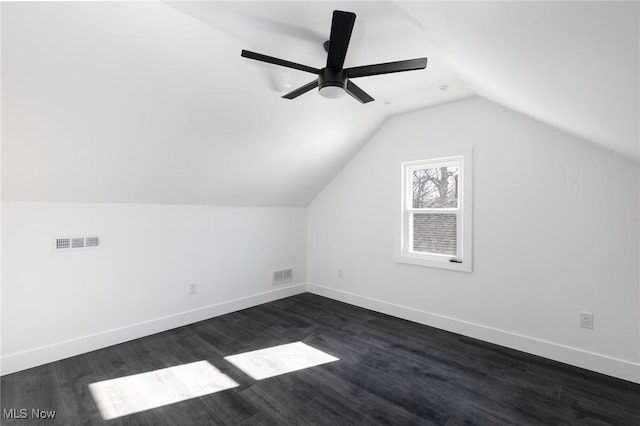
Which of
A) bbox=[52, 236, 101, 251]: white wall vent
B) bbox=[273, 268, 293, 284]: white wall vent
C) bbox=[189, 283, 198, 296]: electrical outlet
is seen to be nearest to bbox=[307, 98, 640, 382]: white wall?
bbox=[273, 268, 293, 284]: white wall vent

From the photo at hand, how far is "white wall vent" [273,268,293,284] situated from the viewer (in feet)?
14.6

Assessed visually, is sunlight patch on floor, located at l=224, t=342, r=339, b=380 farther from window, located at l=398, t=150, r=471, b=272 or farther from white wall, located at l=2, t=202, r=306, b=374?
window, located at l=398, t=150, r=471, b=272

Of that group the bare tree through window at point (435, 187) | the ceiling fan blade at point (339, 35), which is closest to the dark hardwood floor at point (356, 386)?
the bare tree through window at point (435, 187)

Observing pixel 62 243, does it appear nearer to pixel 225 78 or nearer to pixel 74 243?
pixel 74 243

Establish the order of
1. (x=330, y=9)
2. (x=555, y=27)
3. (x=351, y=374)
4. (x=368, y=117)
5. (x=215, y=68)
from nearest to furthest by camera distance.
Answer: (x=555, y=27), (x=330, y=9), (x=215, y=68), (x=351, y=374), (x=368, y=117)

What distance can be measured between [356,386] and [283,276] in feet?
8.12

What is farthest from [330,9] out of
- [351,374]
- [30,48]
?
[351,374]

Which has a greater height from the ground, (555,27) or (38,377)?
(555,27)

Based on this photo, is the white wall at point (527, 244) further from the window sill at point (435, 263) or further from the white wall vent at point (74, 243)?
the white wall vent at point (74, 243)

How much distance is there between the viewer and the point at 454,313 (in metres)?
3.33

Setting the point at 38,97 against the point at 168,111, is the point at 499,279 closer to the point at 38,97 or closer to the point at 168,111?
the point at 168,111

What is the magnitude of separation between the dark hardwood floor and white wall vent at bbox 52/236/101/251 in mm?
1000

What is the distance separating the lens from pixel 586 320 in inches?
102

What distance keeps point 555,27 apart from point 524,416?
2295 millimetres
